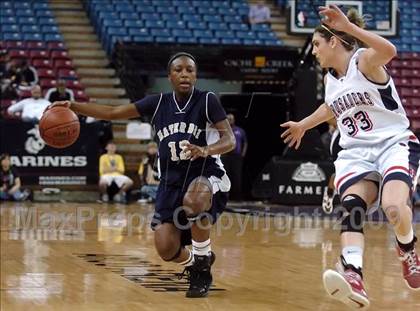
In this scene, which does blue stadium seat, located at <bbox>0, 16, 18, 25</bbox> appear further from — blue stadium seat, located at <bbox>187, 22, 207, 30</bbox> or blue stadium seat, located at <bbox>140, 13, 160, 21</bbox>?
blue stadium seat, located at <bbox>187, 22, 207, 30</bbox>

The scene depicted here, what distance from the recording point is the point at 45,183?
1794 cm

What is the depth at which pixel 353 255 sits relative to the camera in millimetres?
5324

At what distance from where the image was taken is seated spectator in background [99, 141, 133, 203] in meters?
17.7

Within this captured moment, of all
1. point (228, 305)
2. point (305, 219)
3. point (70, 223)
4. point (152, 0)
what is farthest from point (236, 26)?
point (228, 305)

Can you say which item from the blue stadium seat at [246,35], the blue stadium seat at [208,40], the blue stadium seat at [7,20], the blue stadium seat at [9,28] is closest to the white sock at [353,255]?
the blue stadium seat at [208,40]

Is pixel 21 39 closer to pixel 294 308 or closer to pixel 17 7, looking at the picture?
pixel 17 7

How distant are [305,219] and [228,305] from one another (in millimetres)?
8155

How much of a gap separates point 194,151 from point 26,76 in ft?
42.8

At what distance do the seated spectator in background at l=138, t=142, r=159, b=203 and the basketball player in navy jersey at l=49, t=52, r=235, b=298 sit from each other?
10.5 metres

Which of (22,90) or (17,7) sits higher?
(17,7)

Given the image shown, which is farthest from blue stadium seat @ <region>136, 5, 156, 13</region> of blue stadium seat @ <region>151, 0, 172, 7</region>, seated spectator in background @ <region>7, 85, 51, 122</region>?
seated spectator in background @ <region>7, 85, 51, 122</region>

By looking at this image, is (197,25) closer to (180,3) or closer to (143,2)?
(180,3)

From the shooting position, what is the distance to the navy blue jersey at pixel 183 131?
6793 mm

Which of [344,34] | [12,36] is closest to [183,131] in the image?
[344,34]
